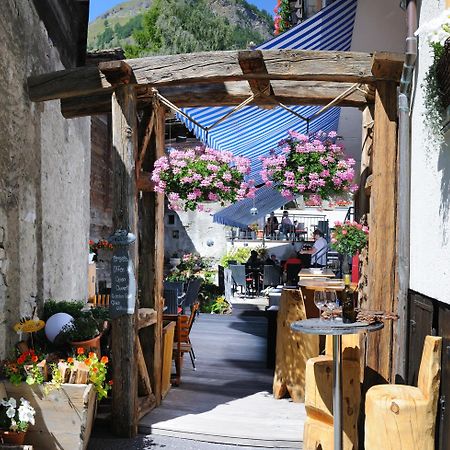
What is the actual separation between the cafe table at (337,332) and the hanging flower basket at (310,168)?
53.8 inches

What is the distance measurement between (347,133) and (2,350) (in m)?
6.24

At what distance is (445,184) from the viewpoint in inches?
131

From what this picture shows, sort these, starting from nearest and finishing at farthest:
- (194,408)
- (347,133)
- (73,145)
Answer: (194,408)
(73,145)
(347,133)

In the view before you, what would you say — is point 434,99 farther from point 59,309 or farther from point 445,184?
point 59,309

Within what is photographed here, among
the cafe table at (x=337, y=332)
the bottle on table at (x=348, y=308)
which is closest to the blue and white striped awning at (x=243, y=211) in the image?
the bottle on table at (x=348, y=308)

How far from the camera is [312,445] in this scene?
13.8 feet

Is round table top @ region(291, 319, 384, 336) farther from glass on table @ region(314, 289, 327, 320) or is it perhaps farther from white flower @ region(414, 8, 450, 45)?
white flower @ region(414, 8, 450, 45)

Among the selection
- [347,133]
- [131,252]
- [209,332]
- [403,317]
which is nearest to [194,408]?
[131,252]

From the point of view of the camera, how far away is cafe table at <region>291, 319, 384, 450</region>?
11.1ft

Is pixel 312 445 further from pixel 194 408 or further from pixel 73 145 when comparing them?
pixel 73 145

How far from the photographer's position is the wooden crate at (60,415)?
4414mm

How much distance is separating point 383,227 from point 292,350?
204 centimetres

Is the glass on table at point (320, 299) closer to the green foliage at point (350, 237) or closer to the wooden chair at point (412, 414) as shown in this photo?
the wooden chair at point (412, 414)

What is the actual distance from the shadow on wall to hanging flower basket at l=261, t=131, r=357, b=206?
1.33 m
